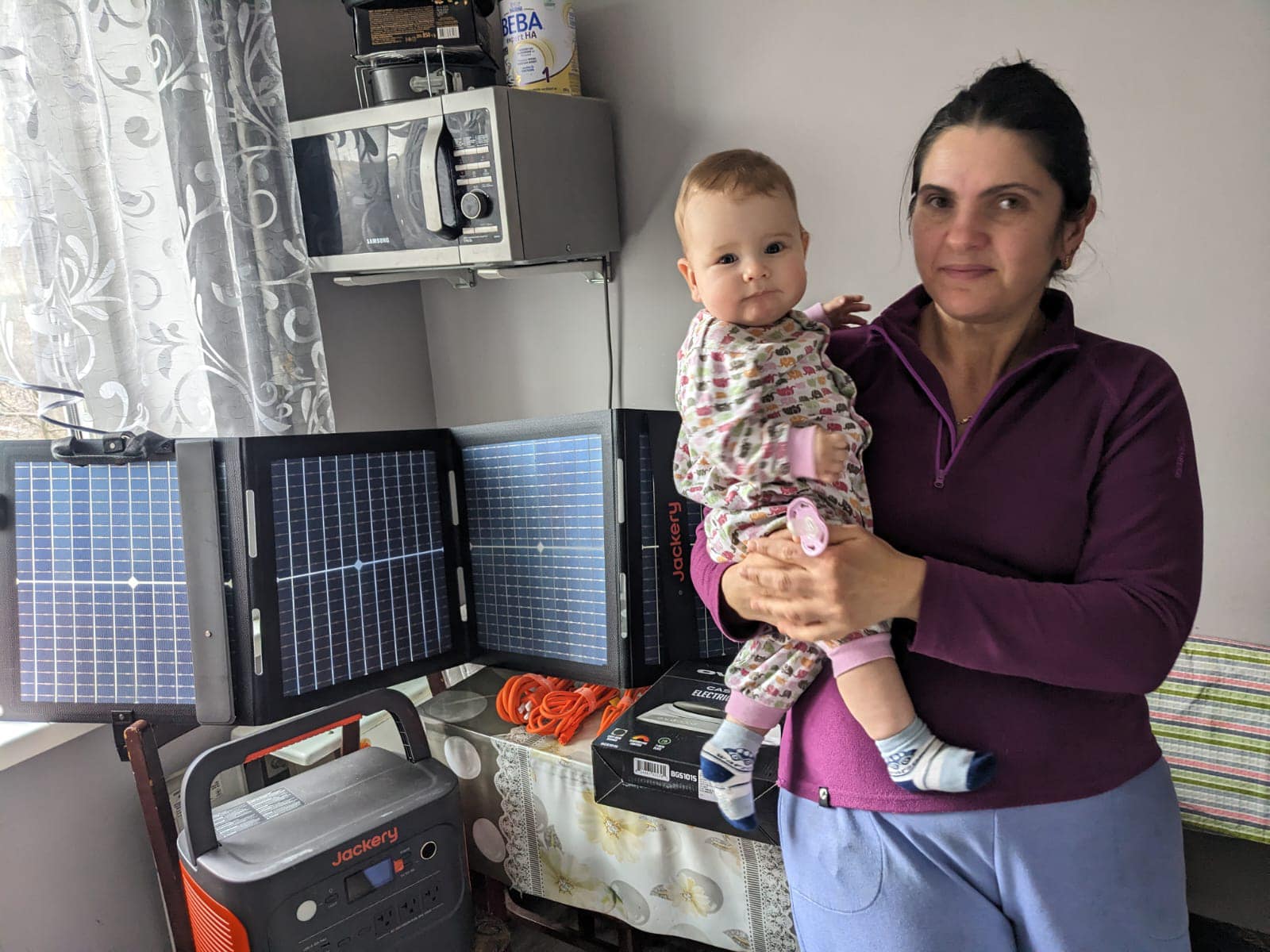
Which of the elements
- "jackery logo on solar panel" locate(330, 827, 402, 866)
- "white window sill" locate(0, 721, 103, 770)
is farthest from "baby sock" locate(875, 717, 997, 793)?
"white window sill" locate(0, 721, 103, 770)

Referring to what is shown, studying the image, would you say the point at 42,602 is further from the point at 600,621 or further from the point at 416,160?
the point at 416,160

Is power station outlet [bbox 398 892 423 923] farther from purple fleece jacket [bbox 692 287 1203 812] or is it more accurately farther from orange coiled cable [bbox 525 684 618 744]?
purple fleece jacket [bbox 692 287 1203 812]

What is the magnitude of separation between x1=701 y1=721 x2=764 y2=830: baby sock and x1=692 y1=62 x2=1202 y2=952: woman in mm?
118

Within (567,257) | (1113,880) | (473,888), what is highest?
(567,257)

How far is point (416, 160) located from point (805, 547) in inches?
47.2

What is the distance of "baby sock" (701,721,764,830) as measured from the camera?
38.8 inches

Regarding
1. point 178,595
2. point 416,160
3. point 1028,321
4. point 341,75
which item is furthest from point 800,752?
point 341,75

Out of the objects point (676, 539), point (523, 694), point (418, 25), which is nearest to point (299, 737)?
point (523, 694)

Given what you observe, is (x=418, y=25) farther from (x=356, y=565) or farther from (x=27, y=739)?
(x=27, y=739)

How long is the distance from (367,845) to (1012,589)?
3.34ft

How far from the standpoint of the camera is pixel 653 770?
1280 mm

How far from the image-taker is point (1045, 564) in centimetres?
81

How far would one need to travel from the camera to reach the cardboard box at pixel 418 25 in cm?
160

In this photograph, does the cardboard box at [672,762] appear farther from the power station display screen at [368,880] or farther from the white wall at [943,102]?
the white wall at [943,102]
